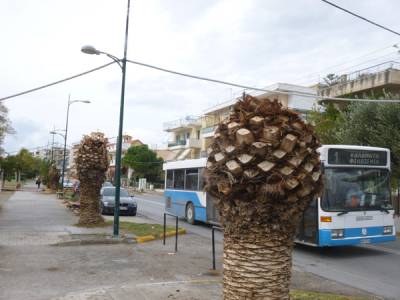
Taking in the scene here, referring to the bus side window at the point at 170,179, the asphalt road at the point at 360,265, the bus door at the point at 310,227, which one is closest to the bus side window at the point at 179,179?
the bus side window at the point at 170,179

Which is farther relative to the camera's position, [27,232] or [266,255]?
[27,232]

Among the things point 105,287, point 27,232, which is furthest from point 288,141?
point 27,232

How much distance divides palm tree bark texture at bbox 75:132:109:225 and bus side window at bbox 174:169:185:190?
13.5 feet

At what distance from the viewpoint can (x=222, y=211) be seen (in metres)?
4.26

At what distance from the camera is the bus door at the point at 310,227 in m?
10.7

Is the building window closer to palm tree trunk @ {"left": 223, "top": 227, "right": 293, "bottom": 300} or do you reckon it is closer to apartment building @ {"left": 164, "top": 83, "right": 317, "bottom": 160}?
palm tree trunk @ {"left": 223, "top": 227, "right": 293, "bottom": 300}

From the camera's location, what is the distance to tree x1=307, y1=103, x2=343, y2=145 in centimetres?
2111

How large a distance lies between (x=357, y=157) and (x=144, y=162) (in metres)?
56.5

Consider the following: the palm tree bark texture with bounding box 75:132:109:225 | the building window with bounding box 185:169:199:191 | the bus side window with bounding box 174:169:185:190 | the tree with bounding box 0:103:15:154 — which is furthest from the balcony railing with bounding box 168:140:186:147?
the palm tree bark texture with bounding box 75:132:109:225

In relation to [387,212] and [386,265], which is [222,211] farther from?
[387,212]

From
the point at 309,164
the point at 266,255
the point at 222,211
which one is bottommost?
the point at 266,255

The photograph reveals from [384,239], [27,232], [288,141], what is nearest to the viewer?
[288,141]

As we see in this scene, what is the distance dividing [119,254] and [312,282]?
4578 mm

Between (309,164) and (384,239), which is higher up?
(309,164)
